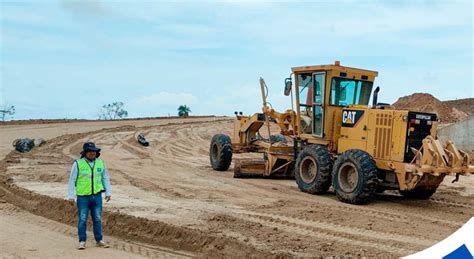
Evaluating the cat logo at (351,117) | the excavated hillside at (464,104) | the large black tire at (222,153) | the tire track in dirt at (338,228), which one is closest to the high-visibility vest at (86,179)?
the tire track in dirt at (338,228)

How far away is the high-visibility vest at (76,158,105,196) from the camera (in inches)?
325

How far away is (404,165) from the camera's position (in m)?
11.4

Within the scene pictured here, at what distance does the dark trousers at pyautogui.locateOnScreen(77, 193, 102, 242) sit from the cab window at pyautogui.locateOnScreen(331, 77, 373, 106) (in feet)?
22.2

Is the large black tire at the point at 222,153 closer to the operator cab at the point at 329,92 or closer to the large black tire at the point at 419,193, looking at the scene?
the operator cab at the point at 329,92

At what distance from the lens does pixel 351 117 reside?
42.2 ft

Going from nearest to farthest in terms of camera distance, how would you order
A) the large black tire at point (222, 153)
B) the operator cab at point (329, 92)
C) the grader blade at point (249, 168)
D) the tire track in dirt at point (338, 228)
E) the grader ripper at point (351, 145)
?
1. the tire track in dirt at point (338, 228)
2. the grader ripper at point (351, 145)
3. the operator cab at point (329, 92)
4. the grader blade at point (249, 168)
5. the large black tire at point (222, 153)

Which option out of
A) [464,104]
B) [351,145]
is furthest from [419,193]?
[464,104]

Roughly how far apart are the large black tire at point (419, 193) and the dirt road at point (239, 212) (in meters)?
0.20

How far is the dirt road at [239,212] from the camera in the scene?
798 centimetres

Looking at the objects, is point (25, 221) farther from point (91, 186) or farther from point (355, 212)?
point (355, 212)

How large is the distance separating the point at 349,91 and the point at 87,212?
7.35 m

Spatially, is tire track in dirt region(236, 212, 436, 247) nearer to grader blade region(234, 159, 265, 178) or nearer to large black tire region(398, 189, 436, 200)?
large black tire region(398, 189, 436, 200)

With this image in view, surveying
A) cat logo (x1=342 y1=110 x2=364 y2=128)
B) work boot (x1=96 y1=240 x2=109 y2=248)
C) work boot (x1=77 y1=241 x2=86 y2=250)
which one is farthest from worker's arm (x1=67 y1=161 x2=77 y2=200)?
cat logo (x1=342 y1=110 x2=364 y2=128)

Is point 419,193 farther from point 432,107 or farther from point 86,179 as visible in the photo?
point 432,107
